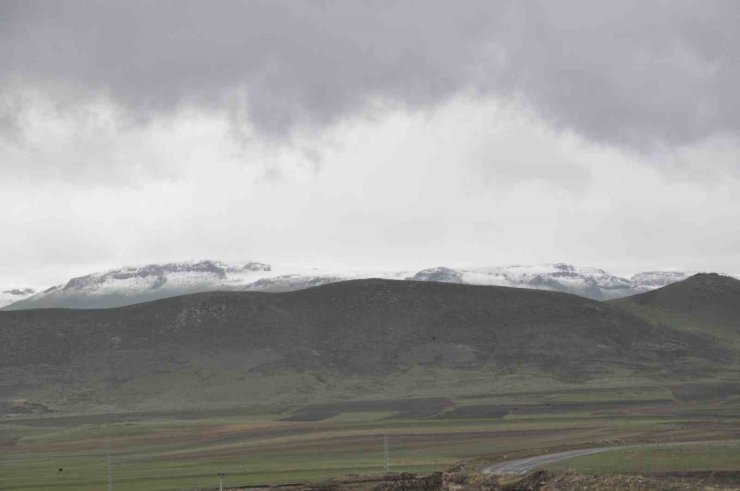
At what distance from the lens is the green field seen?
261 feet

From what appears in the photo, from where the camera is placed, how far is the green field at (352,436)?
79.5m

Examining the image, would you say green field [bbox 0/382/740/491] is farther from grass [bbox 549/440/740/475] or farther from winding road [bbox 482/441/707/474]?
winding road [bbox 482/441/707/474]

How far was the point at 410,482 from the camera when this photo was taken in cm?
5228

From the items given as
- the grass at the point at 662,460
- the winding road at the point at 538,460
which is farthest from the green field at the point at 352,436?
the winding road at the point at 538,460

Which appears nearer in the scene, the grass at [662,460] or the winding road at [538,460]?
the grass at [662,460]

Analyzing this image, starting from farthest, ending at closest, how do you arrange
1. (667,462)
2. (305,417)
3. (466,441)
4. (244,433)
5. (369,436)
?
(305,417) < (244,433) < (369,436) < (466,441) < (667,462)

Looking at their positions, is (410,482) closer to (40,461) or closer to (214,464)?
(214,464)

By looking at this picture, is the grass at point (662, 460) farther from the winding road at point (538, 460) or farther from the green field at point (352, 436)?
the winding road at point (538, 460)

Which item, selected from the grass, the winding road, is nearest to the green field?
the grass

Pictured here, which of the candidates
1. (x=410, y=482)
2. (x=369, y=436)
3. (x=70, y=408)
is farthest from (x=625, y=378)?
(x=410, y=482)

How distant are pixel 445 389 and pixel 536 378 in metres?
21.9

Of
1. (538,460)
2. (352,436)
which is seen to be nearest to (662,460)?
(538,460)

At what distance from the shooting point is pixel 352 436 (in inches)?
4385

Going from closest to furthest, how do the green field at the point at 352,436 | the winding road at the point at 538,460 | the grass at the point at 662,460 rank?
the grass at the point at 662,460 < the winding road at the point at 538,460 < the green field at the point at 352,436
